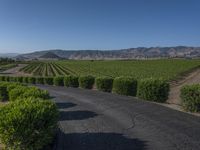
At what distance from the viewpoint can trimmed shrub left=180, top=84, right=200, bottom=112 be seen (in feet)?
45.3

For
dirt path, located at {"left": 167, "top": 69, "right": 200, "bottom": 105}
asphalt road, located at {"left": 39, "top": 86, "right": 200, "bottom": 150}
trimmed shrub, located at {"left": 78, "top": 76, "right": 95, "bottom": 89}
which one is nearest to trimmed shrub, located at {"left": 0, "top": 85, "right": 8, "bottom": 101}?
trimmed shrub, located at {"left": 78, "top": 76, "right": 95, "bottom": 89}

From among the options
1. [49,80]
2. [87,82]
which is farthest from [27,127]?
[49,80]

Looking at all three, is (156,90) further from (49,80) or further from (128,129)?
(49,80)

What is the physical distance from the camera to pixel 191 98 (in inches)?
553

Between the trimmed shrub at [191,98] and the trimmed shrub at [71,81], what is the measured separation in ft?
64.1

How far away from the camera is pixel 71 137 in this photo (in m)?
9.73

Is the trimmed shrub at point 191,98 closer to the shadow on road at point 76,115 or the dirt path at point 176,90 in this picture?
the shadow on road at point 76,115

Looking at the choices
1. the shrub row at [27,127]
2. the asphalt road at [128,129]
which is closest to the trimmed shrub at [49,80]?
the asphalt road at [128,129]

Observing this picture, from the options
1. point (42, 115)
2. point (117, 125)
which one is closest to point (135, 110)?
point (117, 125)

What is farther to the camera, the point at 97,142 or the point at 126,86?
the point at 126,86

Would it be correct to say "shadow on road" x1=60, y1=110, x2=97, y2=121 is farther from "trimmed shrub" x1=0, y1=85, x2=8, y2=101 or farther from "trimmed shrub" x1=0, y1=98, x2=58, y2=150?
"trimmed shrub" x1=0, y1=85, x2=8, y2=101

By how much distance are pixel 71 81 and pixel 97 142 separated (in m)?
24.8

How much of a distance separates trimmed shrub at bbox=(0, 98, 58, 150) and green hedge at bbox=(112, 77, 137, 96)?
45.2ft

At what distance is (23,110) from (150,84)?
11.6 metres
